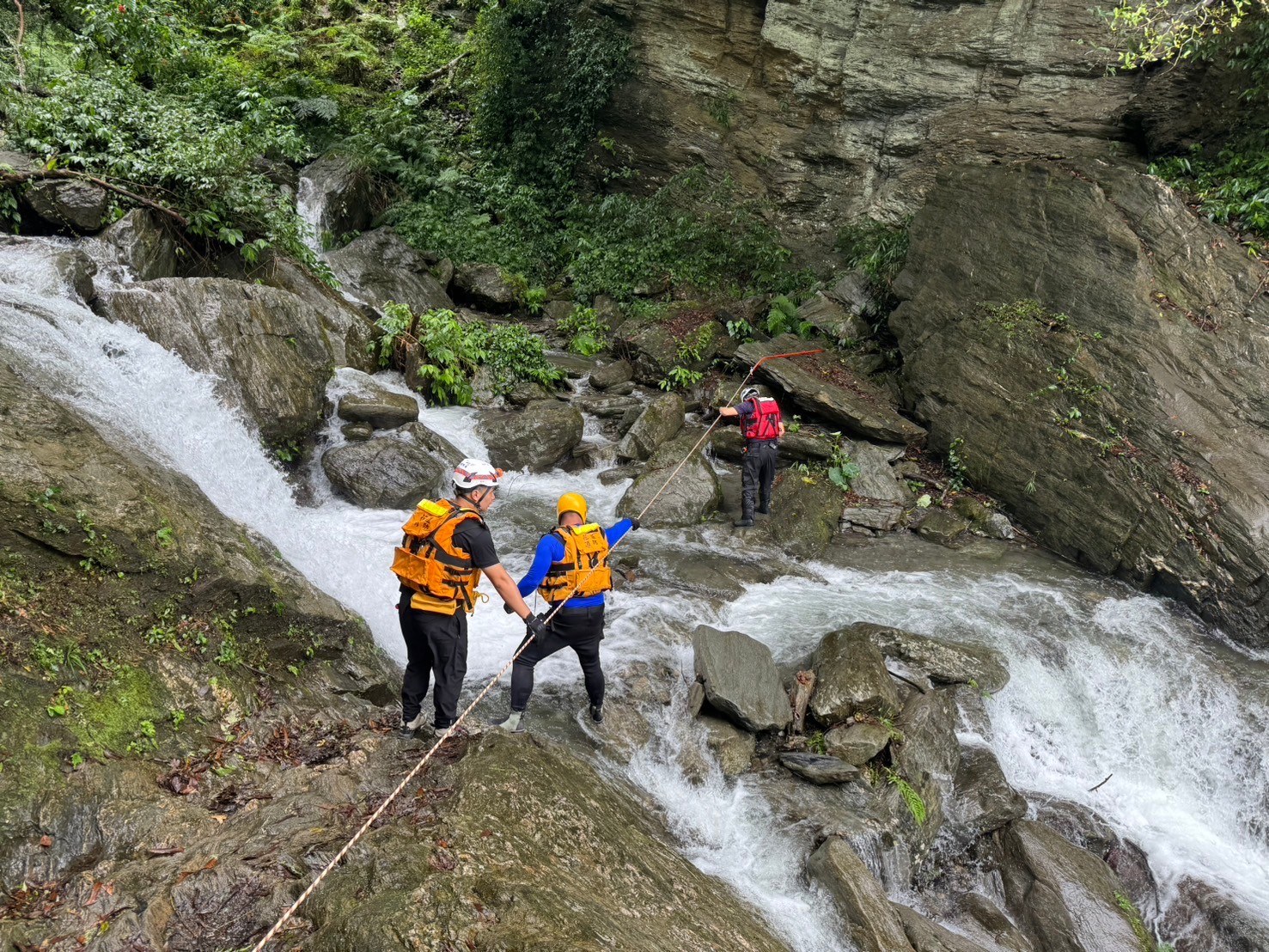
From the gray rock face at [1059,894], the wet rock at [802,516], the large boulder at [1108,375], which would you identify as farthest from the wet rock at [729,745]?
the large boulder at [1108,375]

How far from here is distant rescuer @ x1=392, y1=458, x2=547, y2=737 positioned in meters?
5.22

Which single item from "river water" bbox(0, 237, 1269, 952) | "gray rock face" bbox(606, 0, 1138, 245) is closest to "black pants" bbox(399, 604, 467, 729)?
"river water" bbox(0, 237, 1269, 952)

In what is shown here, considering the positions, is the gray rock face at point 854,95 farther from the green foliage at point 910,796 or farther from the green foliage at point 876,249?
the green foliage at point 910,796

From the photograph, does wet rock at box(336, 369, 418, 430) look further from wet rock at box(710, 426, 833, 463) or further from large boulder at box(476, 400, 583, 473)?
Result: wet rock at box(710, 426, 833, 463)

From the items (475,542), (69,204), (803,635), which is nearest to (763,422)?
(803,635)

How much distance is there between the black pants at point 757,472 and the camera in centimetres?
1088

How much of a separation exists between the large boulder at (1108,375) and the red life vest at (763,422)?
3.36m

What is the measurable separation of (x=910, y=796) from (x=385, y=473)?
7.12m

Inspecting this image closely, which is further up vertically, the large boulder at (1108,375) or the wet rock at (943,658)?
the large boulder at (1108,375)

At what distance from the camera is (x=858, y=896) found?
5.55 metres

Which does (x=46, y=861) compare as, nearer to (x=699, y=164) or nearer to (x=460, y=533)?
(x=460, y=533)

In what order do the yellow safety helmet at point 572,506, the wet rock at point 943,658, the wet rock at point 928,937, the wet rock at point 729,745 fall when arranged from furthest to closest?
1. the wet rock at point 943,658
2. the wet rock at point 729,745
3. the yellow safety helmet at point 572,506
4. the wet rock at point 928,937

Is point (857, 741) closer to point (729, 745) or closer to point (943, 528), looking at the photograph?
point (729, 745)

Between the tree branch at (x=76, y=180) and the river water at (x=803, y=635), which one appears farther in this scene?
the tree branch at (x=76, y=180)
